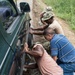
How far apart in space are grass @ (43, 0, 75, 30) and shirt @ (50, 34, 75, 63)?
534 centimetres

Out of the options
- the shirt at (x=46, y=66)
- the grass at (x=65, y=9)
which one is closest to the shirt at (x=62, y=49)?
the shirt at (x=46, y=66)

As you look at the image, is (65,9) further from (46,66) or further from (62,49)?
(46,66)

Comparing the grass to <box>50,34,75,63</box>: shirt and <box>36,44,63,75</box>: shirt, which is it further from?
<box>36,44,63,75</box>: shirt

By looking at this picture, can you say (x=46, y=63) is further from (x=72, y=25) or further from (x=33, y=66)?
(x=72, y=25)

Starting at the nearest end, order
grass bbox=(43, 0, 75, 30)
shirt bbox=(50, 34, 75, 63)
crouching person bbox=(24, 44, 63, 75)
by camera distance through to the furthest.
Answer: crouching person bbox=(24, 44, 63, 75), shirt bbox=(50, 34, 75, 63), grass bbox=(43, 0, 75, 30)

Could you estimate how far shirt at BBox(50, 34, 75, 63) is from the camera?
465 centimetres

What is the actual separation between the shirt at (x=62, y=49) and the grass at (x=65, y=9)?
5.34 meters

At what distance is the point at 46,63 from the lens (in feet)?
12.9

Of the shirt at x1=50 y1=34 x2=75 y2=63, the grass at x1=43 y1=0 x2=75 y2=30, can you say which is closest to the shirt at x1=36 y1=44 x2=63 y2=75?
the shirt at x1=50 y1=34 x2=75 y2=63

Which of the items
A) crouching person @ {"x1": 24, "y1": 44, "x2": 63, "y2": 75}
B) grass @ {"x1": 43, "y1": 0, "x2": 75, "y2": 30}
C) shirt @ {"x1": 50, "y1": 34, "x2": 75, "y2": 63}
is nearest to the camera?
crouching person @ {"x1": 24, "y1": 44, "x2": 63, "y2": 75}

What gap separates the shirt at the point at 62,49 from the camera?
465cm

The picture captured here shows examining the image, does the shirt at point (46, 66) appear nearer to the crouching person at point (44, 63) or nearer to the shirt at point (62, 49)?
the crouching person at point (44, 63)

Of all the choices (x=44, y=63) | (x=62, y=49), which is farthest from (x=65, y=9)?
(x=44, y=63)

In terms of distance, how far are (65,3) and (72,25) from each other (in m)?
3.21
